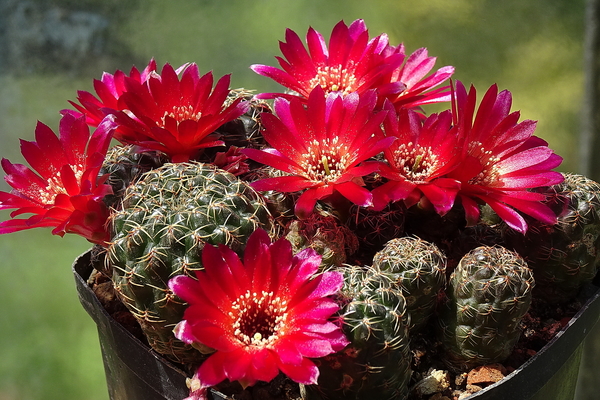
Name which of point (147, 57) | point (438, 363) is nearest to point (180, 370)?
point (438, 363)

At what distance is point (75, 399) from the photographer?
81.0 inches

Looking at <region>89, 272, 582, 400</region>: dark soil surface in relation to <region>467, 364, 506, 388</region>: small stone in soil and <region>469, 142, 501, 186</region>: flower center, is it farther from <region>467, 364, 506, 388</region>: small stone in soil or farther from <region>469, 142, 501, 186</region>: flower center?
<region>469, 142, 501, 186</region>: flower center

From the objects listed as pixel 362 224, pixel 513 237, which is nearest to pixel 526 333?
pixel 513 237

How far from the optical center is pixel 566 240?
3.17ft

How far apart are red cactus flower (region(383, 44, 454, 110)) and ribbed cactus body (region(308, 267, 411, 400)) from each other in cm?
36

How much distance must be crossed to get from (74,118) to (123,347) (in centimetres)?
34

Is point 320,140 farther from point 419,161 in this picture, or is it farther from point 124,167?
point 124,167

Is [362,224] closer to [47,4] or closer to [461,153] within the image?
[461,153]

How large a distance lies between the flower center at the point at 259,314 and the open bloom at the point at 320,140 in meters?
0.15

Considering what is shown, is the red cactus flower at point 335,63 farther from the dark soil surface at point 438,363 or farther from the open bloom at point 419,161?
the dark soil surface at point 438,363

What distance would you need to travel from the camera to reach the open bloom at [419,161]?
89 centimetres

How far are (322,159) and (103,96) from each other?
0.37 metres

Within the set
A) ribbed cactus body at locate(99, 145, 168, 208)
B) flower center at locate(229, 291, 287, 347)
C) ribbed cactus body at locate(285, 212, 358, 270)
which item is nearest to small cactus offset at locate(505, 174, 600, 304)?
ribbed cactus body at locate(285, 212, 358, 270)

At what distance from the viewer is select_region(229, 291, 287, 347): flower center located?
78 centimetres
